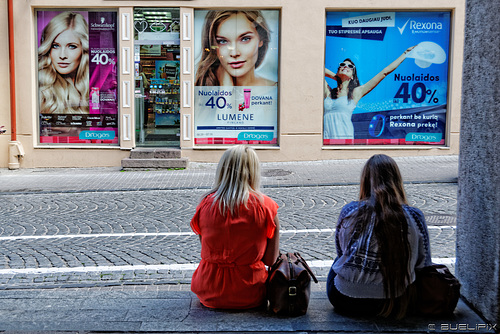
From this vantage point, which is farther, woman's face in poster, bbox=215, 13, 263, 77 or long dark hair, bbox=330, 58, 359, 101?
long dark hair, bbox=330, 58, 359, 101

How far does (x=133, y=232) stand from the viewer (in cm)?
770

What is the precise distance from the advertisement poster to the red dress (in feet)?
35.0

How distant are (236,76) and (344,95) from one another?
8.56ft

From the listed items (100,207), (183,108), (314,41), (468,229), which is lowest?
(100,207)

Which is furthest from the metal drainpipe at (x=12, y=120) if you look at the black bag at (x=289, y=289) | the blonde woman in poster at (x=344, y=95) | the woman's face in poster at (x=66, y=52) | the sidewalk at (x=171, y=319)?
the black bag at (x=289, y=289)

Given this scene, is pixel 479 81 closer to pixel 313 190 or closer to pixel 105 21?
pixel 313 190

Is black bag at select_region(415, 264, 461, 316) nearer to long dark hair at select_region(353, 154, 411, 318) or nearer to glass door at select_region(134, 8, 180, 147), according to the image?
long dark hair at select_region(353, 154, 411, 318)

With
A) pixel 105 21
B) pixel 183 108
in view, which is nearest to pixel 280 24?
pixel 183 108

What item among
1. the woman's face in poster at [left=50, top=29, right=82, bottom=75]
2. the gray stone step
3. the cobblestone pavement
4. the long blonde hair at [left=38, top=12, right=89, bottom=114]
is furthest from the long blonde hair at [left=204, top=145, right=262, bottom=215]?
the woman's face in poster at [left=50, top=29, right=82, bottom=75]

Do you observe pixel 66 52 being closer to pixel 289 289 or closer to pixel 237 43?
pixel 237 43

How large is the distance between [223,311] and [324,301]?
2.63 feet

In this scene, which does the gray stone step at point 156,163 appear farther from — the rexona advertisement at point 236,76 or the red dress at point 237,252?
the red dress at point 237,252

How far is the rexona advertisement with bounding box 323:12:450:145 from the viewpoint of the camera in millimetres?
14219

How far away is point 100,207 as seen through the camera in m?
9.48
